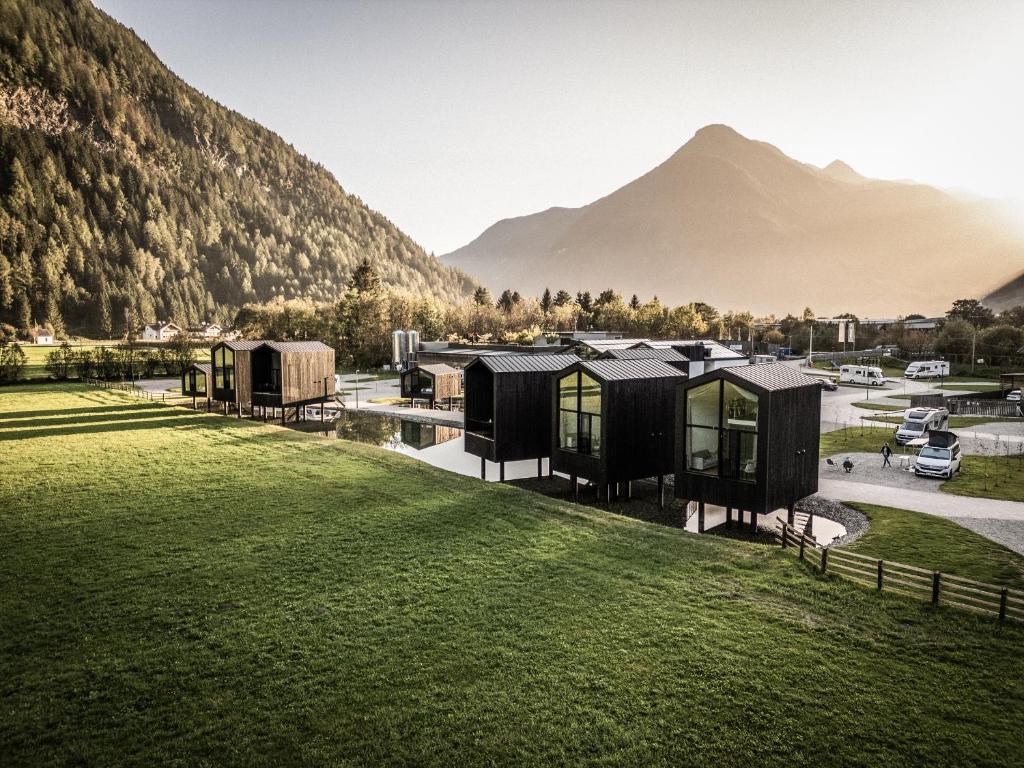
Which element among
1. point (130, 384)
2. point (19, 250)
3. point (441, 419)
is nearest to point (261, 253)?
point (19, 250)

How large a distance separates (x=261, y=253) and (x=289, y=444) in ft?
625

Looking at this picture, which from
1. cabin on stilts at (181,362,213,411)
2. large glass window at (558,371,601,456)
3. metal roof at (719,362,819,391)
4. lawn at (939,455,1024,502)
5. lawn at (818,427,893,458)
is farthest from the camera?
cabin on stilts at (181,362,213,411)

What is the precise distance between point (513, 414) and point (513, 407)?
279 mm

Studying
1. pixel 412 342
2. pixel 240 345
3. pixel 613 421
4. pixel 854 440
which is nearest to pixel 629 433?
pixel 613 421

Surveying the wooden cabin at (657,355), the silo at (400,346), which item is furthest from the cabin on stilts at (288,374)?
the silo at (400,346)

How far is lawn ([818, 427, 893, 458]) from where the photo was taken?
26297 mm

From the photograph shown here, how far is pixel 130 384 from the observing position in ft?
176

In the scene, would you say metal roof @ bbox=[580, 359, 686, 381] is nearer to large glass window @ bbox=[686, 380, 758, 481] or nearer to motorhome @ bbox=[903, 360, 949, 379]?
large glass window @ bbox=[686, 380, 758, 481]

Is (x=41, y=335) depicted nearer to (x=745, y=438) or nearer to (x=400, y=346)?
(x=400, y=346)

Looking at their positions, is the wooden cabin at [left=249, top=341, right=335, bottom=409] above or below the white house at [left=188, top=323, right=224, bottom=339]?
below

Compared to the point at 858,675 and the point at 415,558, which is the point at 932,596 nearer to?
the point at 858,675

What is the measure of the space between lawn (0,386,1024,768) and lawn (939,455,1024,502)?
11380mm

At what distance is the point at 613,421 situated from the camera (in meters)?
19.1

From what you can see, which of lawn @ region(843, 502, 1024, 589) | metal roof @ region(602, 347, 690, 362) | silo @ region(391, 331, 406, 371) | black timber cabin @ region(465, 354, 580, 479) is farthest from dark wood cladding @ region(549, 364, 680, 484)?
silo @ region(391, 331, 406, 371)
